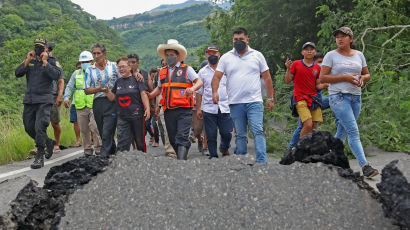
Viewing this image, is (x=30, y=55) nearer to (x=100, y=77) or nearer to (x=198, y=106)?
(x=100, y=77)

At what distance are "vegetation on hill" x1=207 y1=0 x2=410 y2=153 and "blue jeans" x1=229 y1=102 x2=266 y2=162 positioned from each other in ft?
8.48

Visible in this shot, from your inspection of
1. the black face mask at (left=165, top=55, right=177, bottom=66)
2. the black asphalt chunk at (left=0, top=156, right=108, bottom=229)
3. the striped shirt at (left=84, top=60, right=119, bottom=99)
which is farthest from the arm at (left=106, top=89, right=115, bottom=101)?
the black asphalt chunk at (left=0, top=156, right=108, bottom=229)

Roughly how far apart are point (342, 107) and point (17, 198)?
3.75 metres

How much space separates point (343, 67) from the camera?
18.1 feet

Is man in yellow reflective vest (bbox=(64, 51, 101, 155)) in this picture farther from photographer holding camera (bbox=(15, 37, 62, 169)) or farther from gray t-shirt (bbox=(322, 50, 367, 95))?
gray t-shirt (bbox=(322, 50, 367, 95))

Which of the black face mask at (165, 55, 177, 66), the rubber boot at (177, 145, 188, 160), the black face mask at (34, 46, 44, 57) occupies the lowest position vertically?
the rubber boot at (177, 145, 188, 160)

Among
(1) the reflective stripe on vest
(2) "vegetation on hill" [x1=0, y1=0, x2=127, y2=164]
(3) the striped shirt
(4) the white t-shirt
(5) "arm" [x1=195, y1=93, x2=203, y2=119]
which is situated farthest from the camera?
(2) "vegetation on hill" [x1=0, y1=0, x2=127, y2=164]

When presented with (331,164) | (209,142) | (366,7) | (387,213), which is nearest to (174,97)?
(209,142)

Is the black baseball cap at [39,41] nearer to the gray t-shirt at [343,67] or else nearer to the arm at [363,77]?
the gray t-shirt at [343,67]

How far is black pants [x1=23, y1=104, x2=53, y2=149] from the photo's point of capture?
23.9ft

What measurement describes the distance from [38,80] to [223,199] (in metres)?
5.08

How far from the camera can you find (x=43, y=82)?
7434mm

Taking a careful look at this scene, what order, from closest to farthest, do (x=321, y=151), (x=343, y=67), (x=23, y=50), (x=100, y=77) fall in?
(x=321, y=151) → (x=343, y=67) → (x=100, y=77) → (x=23, y=50)

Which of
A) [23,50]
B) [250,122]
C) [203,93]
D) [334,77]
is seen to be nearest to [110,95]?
[203,93]
